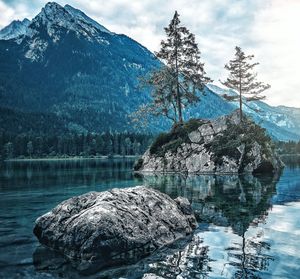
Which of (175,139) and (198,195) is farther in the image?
(175,139)

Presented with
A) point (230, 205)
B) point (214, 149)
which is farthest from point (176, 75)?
point (230, 205)

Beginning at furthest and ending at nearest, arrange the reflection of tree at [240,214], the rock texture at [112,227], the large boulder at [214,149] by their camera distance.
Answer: the large boulder at [214,149] → the rock texture at [112,227] → the reflection of tree at [240,214]

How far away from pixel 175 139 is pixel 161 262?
42.6m

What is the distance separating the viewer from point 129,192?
14.0 m

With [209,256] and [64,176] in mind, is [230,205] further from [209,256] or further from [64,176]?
[64,176]

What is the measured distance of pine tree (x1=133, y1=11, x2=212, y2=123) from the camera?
5584 centimetres

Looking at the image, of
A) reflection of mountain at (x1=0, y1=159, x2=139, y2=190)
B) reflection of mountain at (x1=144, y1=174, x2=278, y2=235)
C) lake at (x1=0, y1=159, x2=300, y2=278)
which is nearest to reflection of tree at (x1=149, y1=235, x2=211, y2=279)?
lake at (x1=0, y1=159, x2=300, y2=278)

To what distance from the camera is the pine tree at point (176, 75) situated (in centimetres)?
5584

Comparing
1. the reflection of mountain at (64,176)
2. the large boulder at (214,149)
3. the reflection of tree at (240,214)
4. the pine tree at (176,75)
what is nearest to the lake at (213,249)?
the reflection of tree at (240,214)

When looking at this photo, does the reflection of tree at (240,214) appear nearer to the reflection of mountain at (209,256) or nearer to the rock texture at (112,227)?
the reflection of mountain at (209,256)

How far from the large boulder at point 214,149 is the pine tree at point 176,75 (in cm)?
592

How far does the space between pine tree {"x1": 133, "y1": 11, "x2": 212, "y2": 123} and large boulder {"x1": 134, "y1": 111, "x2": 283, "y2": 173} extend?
5920 mm

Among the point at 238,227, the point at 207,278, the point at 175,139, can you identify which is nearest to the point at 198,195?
the point at 238,227

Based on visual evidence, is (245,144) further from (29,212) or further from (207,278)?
(207,278)
